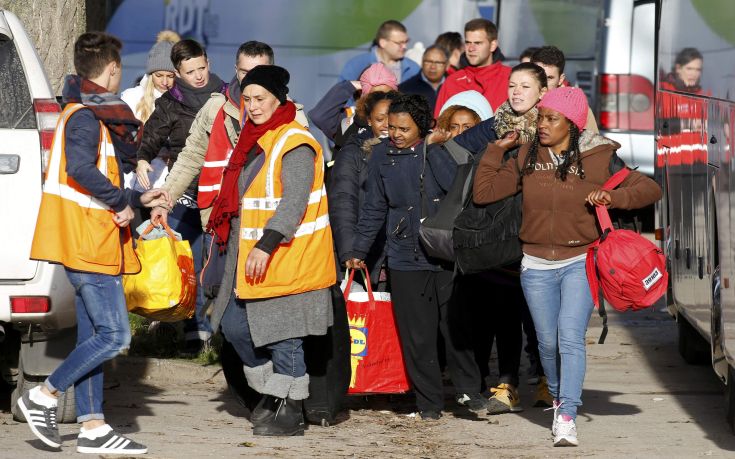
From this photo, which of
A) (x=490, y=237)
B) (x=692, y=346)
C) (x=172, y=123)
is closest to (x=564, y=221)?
(x=490, y=237)

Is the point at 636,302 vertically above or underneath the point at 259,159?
underneath

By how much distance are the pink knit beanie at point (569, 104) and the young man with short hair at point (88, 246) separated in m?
1.90

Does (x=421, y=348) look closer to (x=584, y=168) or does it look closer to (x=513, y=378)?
(x=513, y=378)

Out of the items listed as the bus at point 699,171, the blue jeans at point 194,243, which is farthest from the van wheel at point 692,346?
the blue jeans at point 194,243

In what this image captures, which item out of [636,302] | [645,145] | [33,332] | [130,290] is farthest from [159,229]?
[645,145]

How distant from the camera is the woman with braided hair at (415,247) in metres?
7.70

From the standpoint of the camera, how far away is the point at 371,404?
27.6ft

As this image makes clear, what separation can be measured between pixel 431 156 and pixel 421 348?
1.01 metres

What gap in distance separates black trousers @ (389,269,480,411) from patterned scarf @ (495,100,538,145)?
80 cm

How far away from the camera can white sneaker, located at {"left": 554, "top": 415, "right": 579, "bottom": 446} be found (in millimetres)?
7113

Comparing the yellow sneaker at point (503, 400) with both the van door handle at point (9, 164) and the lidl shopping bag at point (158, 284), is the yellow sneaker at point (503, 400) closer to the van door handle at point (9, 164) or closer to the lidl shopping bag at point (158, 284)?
the lidl shopping bag at point (158, 284)

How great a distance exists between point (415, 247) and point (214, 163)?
115 cm

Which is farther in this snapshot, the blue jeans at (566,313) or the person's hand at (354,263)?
the person's hand at (354,263)

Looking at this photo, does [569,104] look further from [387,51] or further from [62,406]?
[387,51]
